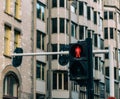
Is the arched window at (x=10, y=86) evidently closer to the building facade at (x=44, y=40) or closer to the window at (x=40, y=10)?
the building facade at (x=44, y=40)

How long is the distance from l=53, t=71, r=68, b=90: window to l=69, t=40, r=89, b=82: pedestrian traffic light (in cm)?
3267

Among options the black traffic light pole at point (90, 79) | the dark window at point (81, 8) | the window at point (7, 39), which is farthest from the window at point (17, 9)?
the black traffic light pole at point (90, 79)

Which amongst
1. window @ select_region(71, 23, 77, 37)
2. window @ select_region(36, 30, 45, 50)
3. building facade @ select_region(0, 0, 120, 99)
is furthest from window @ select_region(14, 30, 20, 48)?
window @ select_region(71, 23, 77, 37)

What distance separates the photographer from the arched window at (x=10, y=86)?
107 ft

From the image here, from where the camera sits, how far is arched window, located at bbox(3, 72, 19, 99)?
32719 millimetres

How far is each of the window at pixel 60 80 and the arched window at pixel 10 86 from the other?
788 centimetres

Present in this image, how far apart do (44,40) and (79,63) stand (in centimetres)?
3324

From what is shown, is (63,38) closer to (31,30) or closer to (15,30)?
(31,30)

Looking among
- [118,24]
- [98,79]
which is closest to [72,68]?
[98,79]

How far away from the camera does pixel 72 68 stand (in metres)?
9.41

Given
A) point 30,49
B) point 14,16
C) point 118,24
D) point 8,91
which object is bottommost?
point 8,91

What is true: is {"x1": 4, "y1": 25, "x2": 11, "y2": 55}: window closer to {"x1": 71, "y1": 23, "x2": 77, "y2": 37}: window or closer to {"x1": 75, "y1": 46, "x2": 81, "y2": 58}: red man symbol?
{"x1": 71, "y1": 23, "x2": 77, "y2": 37}: window

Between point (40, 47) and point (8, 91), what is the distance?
9.01m

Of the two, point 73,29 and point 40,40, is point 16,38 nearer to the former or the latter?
point 40,40
